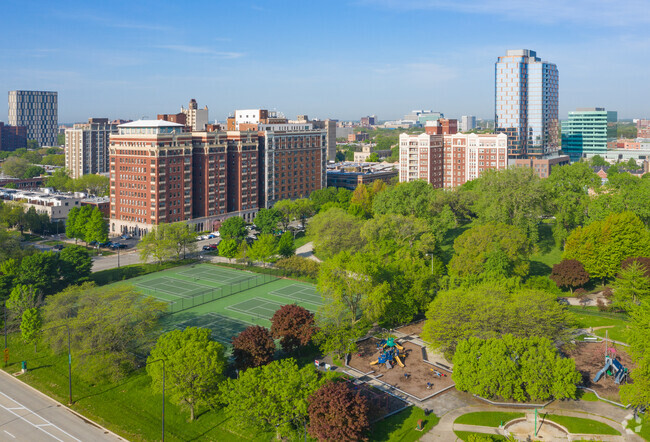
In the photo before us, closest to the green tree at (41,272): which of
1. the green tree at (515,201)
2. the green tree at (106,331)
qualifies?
the green tree at (106,331)

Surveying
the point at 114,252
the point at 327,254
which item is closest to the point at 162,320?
the point at 327,254

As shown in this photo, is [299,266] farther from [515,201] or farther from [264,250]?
[515,201]

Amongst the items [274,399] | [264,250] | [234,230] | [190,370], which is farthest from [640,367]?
[234,230]

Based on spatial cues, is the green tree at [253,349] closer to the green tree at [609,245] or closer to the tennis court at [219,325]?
the tennis court at [219,325]

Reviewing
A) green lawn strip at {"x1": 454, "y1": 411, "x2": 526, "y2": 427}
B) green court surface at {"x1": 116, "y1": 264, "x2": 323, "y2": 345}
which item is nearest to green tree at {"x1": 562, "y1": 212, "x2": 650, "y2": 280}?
green court surface at {"x1": 116, "y1": 264, "x2": 323, "y2": 345}

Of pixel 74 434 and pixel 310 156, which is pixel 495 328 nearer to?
pixel 74 434

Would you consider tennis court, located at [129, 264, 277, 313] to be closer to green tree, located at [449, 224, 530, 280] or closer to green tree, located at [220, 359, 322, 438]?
green tree, located at [449, 224, 530, 280]
